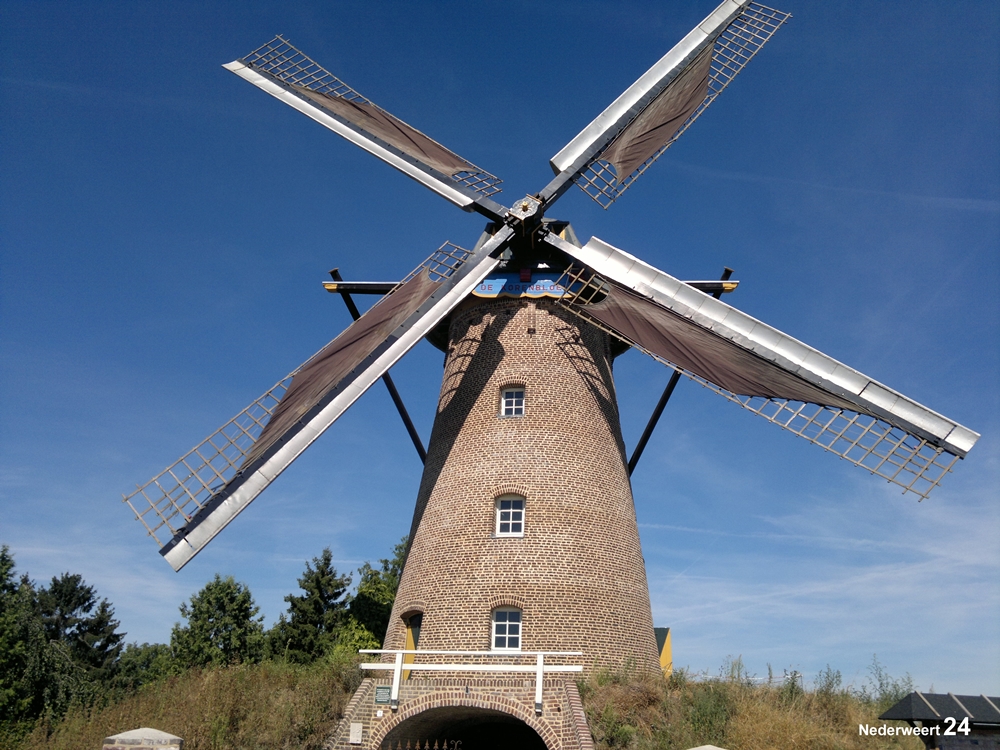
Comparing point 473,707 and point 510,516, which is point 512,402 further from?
point 473,707

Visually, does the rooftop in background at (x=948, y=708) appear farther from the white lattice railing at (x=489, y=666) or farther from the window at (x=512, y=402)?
the window at (x=512, y=402)

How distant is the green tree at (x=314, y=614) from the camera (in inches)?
1095

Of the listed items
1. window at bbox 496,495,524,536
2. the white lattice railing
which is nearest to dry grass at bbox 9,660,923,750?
the white lattice railing

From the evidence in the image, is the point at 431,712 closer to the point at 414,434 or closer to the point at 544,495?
the point at 544,495

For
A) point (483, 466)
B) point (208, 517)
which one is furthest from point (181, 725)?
point (483, 466)

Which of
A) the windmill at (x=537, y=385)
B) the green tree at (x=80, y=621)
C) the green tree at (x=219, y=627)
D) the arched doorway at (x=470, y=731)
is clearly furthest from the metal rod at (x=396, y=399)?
the green tree at (x=80, y=621)

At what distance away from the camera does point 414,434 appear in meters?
17.2

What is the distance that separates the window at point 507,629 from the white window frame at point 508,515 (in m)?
1.36

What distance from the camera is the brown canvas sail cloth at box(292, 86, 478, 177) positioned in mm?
16750

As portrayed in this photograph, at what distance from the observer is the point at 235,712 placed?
12.3 metres

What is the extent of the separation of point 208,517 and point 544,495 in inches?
230

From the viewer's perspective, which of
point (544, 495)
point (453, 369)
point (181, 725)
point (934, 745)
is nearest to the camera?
point (934, 745)

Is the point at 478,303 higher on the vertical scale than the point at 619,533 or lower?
higher

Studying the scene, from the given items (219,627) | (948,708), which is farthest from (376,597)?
(948,708)
